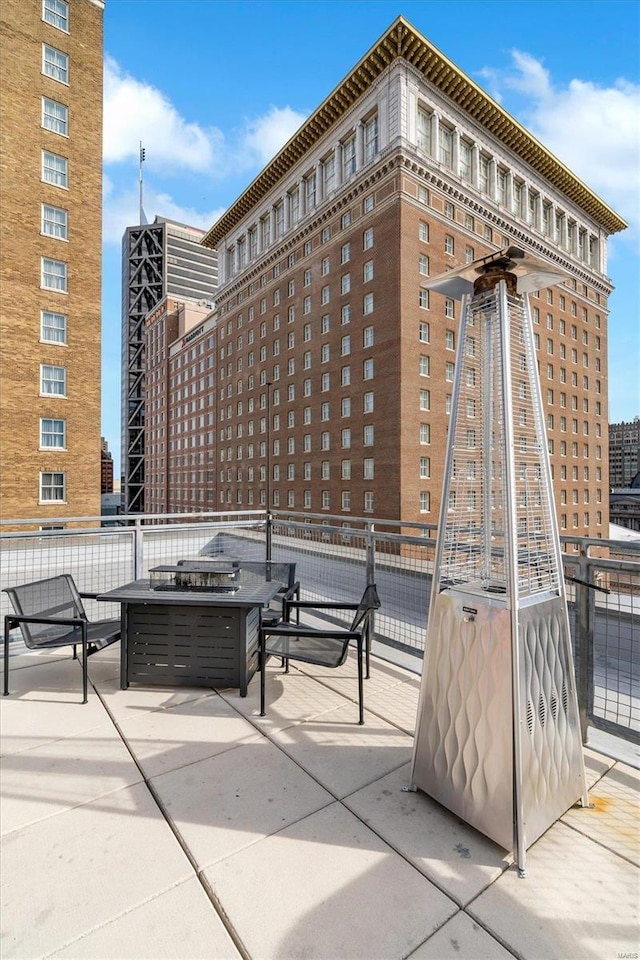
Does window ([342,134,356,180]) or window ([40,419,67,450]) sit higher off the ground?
window ([342,134,356,180])

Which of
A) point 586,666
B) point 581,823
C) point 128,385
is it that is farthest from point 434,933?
point 128,385

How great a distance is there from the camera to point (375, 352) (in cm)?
3450

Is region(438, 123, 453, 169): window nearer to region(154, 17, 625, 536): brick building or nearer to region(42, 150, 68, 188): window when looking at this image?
region(154, 17, 625, 536): brick building

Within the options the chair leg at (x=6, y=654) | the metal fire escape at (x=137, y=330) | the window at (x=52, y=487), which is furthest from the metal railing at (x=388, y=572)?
the metal fire escape at (x=137, y=330)

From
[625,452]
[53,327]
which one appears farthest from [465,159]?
[625,452]

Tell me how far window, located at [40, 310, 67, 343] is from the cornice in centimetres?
2821

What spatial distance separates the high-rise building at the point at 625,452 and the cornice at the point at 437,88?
8838cm

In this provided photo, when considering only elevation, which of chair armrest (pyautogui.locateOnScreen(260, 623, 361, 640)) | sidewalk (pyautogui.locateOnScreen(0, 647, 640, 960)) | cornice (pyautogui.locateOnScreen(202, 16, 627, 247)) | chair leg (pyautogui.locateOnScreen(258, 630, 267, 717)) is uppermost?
cornice (pyautogui.locateOnScreen(202, 16, 627, 247))

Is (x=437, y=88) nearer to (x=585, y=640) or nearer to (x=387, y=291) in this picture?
(x=387, y=291)

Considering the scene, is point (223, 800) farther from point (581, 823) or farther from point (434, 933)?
point (581, 823)

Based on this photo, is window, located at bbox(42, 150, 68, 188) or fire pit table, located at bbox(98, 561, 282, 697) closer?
fire pit table, located at bbox(98, 561, 282, 697)

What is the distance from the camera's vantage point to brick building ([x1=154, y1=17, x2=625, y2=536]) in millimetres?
33250

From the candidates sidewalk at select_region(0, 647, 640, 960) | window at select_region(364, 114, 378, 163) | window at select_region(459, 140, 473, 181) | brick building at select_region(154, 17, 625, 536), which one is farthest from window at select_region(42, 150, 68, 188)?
window at select_region(459, 140, 473, 181)

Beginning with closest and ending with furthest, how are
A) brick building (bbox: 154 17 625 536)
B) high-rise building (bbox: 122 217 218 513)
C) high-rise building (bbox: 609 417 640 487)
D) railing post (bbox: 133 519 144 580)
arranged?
1. railing post (bbox: 133 519 144 580)
2. brick building (bbox: 154 17 625 536)
3. high-rise building (bbox: 122 217 218 513)
4. high-rise building (bbox: 609 417 640 487)
